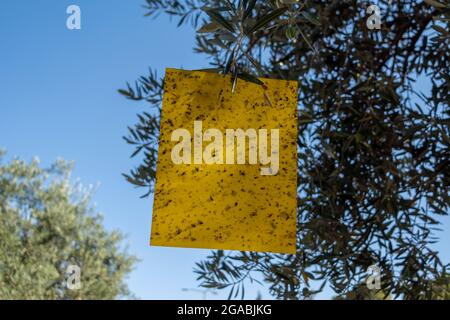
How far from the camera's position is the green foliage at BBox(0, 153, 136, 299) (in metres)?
10.5

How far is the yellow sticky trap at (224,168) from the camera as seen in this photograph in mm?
838

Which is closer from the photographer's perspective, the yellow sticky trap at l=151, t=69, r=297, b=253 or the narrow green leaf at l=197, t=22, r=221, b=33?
the yellow sticky trap at l=151, t=69, r=297, b=253

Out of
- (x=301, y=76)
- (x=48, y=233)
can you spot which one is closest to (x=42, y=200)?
(x=48, y=233)

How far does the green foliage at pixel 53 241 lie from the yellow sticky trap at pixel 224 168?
33.5 ft

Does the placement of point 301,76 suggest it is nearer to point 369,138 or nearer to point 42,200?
point 369,138

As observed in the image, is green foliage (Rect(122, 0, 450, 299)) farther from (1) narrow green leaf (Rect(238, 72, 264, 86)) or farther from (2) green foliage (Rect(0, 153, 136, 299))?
(2) green foliage (Rect(0, 153, 136, 299))

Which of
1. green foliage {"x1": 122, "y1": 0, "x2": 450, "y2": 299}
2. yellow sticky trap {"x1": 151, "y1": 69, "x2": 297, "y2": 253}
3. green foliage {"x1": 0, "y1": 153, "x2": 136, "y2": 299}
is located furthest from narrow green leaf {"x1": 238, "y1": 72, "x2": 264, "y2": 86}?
green foliage {"x1": 0, "y1": 153, "x2": 136, "y2": 299}

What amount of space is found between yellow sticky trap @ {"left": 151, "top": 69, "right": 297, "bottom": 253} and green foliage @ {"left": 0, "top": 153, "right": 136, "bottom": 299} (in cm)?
1021

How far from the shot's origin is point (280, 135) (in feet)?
2.87

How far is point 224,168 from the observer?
0.85 meters

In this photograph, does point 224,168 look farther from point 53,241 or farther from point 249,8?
point 53,241

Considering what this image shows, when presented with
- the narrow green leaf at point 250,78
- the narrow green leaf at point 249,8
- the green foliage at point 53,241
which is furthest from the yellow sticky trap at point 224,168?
the green foliage at point 53,241
